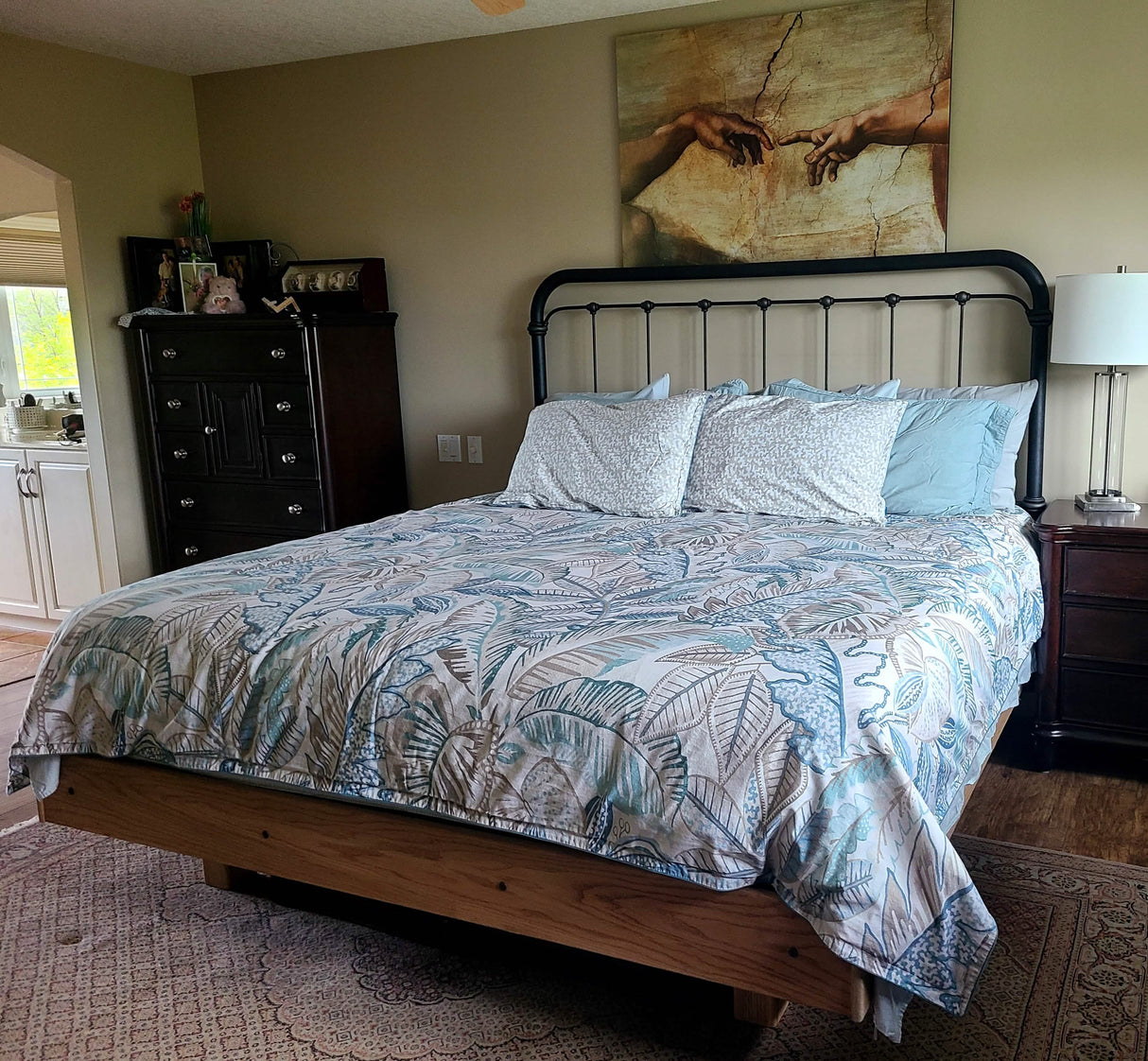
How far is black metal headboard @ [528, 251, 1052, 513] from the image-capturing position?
3279mm

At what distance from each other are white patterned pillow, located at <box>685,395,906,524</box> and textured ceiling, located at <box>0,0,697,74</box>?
1.50 meters

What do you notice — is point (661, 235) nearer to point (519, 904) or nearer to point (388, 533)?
point (388, 533)

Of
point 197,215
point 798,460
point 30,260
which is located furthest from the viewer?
point 30,260

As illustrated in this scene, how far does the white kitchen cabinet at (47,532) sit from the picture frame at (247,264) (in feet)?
3.23

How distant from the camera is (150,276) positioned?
4.35 metres

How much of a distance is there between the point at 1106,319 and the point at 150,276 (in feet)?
11.3

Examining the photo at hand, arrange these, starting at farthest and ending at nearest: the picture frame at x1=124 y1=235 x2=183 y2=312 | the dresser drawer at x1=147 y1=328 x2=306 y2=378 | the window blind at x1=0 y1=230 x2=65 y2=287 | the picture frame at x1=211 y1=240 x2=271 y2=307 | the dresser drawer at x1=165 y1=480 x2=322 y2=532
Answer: the window blind at x1=0 y1=230 x2=65 y2=287 → the picture frame at x1=211 y1=240 x2=271 y2=307 → the picture frame at x1=124 y1=235 x2=183 y2=312 → the dresser drawer at x1=165 y1=480 x2=322 y2=532 → the dresser drawer at x1=147 y1=328 x2=306 y2=378

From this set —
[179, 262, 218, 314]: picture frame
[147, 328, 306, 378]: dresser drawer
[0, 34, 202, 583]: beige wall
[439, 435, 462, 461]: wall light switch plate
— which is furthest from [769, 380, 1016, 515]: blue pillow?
[0, 34, 202, 583]: beige wall

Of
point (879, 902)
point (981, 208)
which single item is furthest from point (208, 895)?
point (981, 208)

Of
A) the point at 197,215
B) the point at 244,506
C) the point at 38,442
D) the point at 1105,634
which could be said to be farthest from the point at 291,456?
the point at 1105,634

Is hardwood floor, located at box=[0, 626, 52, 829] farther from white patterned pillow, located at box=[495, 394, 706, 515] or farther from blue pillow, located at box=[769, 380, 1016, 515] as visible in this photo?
blue pillow, located at box=[769, 380, 1016, 515]

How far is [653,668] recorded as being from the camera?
1753 mm

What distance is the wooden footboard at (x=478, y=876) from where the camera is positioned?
1.63 m

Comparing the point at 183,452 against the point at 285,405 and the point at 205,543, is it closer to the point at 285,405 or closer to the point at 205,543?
the point at 205,543
